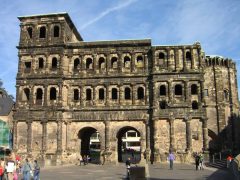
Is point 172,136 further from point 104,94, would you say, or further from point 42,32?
point 42,32

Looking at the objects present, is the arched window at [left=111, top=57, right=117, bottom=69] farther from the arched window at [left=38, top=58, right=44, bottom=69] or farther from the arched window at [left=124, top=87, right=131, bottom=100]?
the arched window at [left=38, top=58, right=44, bottom=69]

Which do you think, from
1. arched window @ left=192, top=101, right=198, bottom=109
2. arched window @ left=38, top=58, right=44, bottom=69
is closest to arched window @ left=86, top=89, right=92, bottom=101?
arched window @ left=38, top=58, right=44, bottom=69

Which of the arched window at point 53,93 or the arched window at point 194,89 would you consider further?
the arched window at point 53,93

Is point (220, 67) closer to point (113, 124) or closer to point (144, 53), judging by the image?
point (144, 53)

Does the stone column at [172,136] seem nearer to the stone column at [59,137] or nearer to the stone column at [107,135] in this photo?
the stone column at [107,135]

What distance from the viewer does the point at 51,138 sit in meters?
38.1

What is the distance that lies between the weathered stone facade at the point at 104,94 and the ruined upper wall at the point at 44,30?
0.39ft

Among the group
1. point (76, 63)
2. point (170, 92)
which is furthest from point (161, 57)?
point (76, 63)

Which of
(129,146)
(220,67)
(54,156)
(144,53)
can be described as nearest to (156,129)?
(144,53)

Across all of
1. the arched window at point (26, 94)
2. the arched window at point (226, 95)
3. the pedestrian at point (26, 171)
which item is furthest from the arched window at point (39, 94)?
the arched window at point (226, 95)

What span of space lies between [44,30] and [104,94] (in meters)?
11.1

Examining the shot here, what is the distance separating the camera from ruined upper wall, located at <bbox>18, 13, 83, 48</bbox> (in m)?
40.5

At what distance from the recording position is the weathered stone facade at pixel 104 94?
37.2m

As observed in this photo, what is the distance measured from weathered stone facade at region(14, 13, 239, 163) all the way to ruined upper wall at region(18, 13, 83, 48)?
0.12m
